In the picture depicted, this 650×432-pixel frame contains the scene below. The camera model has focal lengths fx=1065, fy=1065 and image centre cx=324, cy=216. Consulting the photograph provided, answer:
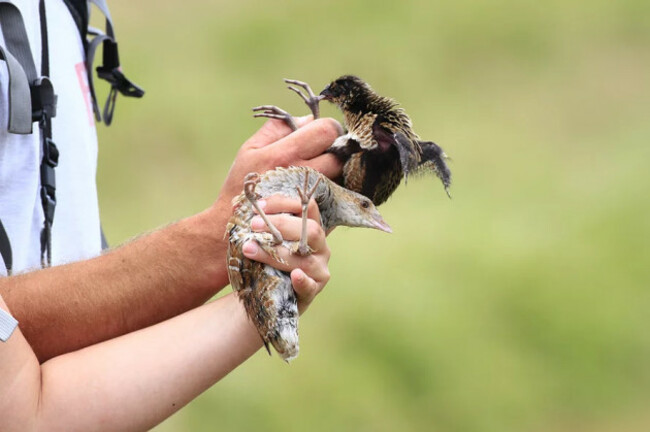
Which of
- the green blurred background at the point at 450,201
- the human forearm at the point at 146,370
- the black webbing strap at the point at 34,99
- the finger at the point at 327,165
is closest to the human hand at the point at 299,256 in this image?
the human forearm at the point at 146,370

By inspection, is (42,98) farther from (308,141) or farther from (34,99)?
(308,141)

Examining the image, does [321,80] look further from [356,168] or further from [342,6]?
[356,168]

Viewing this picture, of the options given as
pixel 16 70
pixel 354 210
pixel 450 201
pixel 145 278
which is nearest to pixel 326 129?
pixel 354 210

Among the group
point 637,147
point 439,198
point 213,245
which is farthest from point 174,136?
point 213,245

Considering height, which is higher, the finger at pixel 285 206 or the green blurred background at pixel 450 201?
the finger at pixel 285 206

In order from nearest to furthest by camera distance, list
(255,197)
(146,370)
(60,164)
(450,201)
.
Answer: (146,370)
(255,197)
(60,164)
(450,201)

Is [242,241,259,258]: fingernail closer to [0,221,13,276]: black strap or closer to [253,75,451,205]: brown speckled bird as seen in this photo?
[253,75,451,205]: brown speckled bird

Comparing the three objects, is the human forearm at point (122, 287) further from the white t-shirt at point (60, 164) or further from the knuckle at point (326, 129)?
the knuckle at point (326, 129)
